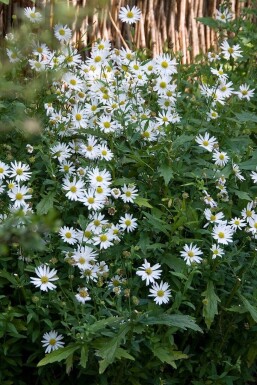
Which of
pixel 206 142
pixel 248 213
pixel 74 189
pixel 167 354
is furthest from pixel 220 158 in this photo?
pixel 167 354

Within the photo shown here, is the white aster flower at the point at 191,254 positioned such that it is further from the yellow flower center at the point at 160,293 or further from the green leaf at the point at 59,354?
the green leaf at the point at 59,354

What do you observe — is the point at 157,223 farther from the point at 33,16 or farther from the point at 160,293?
the point at 33,16

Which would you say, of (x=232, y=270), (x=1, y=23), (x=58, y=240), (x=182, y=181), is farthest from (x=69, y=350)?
(x=1, y=23)

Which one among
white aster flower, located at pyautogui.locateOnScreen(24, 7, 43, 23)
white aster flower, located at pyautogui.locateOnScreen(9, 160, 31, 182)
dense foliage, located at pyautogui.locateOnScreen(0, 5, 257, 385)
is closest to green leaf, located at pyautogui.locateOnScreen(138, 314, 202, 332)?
dense foliage, located at pyautogui.locateOnScreen(0, 5, 257, 385)

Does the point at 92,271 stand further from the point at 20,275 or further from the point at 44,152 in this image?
the point at 44,152

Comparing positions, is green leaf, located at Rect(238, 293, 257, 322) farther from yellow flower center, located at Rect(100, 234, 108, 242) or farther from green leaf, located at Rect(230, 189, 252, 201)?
yellow flower center, located at Rect(100, 234, 108, 242)

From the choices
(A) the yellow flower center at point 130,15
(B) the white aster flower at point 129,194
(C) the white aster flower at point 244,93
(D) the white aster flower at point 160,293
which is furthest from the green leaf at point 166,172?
(A) the yellow flower center at point 130,15
